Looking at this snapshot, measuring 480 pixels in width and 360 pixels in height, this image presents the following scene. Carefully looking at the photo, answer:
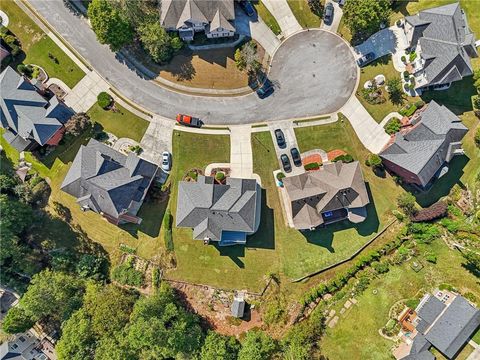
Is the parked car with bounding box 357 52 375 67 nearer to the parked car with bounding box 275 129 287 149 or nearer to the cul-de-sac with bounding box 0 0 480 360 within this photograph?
the cul-de-sac with bounding box 0 0 480 360

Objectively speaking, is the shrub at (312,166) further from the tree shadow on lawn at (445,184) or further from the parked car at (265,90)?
the tree shadow on lawn at (445,184)

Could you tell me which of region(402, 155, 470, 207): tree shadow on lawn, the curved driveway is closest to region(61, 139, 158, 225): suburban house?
the curved driveway

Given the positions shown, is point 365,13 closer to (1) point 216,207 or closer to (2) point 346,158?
(2) point 346,158

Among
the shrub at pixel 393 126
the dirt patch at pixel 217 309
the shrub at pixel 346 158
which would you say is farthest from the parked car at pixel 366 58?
the dirt patch at pixel 217 309

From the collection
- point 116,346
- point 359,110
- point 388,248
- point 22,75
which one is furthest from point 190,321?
point 22,75

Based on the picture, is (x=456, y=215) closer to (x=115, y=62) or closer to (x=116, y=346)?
(x=116, y=346)
